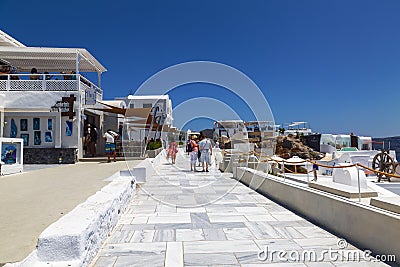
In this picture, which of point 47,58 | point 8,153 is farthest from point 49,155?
point 47,58

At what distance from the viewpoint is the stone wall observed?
12735 millimetres

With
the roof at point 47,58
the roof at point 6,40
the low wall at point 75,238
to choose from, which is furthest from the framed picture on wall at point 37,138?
the low wall at point 75,238

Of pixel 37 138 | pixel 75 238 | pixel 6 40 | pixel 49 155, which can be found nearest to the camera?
pixel 75 238

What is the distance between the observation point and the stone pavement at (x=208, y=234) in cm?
320

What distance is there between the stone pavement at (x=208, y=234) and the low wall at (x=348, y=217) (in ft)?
0.54

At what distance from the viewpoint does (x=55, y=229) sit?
2756 millimetres

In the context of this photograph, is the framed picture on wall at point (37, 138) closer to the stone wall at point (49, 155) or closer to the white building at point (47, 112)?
the white building at point (47, 112)

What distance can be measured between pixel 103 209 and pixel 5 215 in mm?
1454

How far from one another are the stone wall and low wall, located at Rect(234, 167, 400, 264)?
10.0 meters

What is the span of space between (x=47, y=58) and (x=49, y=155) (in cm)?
619

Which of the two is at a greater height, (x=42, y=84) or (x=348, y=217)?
(x=42, y=84)

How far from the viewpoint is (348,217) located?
3762mm

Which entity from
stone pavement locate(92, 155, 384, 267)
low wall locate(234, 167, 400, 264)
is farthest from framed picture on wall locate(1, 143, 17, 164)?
low wall locate(234, 167, 400, 264)

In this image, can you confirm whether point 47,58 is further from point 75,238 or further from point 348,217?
point 348,217
